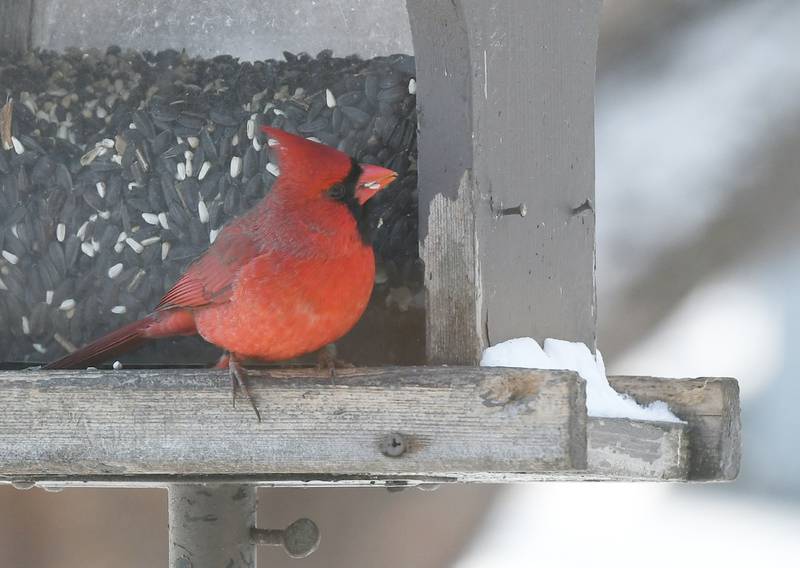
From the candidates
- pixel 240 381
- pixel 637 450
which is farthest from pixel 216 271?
pixel 637 450

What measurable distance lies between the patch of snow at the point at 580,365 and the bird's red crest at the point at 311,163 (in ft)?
1.37

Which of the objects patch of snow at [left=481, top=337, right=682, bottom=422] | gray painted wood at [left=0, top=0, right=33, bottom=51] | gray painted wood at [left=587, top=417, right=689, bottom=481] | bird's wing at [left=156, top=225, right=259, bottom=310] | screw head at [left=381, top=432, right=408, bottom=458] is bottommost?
gray painted wood at [left=587, top=417, right=689, bottom=481]

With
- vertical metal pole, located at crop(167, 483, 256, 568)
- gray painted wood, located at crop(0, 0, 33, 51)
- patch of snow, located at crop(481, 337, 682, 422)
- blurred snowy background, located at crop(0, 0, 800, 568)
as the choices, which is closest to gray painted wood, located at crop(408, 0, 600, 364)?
patch of snow, located at crop(481, 337, 682, 422)

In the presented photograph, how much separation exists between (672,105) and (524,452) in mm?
2462

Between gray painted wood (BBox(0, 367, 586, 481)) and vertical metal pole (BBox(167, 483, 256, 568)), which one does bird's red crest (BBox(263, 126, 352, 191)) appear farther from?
vertical metal pole (BBox(167, 483, 256, 568))

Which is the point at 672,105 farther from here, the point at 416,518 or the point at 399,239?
the point at 399,239

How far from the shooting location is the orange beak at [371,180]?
3010mm

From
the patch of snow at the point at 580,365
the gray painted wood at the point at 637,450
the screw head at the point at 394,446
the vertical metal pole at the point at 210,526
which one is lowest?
the vertical metal pole at the point at 210,526

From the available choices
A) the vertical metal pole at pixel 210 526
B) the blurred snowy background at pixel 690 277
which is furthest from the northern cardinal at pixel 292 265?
the blurred snowy background at pixel 690 277

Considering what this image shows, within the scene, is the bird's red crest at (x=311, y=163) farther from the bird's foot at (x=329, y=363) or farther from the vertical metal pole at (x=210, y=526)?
the vertical metal pole at (x=210, y=526)

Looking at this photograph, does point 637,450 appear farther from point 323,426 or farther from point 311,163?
point 311,163

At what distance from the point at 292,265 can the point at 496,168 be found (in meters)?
0.42

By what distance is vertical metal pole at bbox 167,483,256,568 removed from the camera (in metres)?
3.34

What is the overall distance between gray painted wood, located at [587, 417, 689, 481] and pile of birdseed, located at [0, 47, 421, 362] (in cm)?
51
